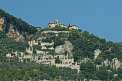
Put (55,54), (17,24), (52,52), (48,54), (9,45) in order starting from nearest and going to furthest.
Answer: (48,54) < (55,54) < (52,52) < (9,45) < (17,24)

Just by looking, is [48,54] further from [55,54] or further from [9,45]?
[9,45]

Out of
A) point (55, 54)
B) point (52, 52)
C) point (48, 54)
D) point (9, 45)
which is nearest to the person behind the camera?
point (48, 54)

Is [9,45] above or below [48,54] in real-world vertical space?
above

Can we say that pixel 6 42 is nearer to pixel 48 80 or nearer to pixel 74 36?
pixel 74 36

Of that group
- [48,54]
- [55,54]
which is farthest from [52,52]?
[48,54]

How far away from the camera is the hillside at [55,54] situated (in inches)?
6029

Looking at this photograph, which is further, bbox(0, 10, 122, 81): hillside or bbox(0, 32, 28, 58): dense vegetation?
bbox(0, 32, 28, 58): dense vegetation

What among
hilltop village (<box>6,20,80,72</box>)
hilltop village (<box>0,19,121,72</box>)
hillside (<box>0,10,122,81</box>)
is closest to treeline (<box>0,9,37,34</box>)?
hillside (<box>0,10,122,81</box>)

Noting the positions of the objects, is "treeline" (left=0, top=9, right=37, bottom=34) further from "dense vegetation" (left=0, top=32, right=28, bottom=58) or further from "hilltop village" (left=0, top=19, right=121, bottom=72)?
"dense vegetation" (left=0, top=32, right=28, bottom=58)

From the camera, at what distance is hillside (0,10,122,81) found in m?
153

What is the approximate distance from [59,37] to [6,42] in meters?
14.0

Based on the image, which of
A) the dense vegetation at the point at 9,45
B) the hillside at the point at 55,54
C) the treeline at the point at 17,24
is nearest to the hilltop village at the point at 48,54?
the hillside at the point at 55,54

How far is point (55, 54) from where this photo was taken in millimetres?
170375

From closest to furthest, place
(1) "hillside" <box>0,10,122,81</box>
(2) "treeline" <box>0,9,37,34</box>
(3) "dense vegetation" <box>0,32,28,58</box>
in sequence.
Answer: (1) "hillside" <box>0,10,122,81</box> → (3) "dense vegetation" <box>0,32,28,58</box> → (2) "treeline" <box>0,9,37,34</box>
